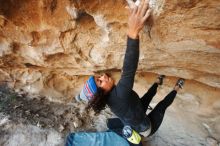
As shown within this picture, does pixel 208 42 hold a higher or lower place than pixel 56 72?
higher

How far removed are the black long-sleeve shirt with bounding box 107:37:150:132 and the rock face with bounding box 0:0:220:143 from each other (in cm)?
44

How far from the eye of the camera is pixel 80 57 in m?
3.41

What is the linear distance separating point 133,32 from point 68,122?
2539mm

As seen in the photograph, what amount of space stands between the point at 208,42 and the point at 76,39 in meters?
1.60

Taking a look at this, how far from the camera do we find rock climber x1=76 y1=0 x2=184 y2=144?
1794 mm

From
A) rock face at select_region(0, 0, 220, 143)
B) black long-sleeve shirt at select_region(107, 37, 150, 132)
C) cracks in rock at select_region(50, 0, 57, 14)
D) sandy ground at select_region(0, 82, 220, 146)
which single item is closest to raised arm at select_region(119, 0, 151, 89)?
black long-sleeve shirt at select_region(107, 37, 150, 132)

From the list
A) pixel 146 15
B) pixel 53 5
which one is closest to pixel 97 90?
pixel 146 15

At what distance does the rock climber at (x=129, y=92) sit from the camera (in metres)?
1.79

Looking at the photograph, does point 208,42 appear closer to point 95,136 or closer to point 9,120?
point 95,136

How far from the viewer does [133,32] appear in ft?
5.85

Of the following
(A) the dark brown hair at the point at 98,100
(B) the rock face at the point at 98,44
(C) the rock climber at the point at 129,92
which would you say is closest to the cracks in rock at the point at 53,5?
(B) the rock face at the point at 98,44

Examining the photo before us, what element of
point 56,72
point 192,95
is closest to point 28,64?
point 56,72

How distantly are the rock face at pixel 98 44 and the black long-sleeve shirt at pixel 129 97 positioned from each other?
44 cm

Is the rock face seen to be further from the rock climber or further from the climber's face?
the climber's face
